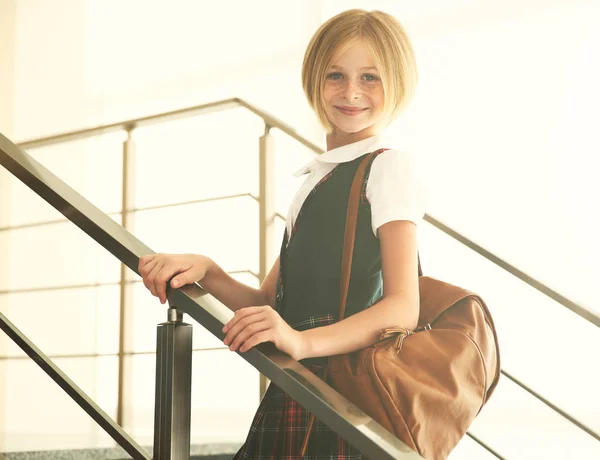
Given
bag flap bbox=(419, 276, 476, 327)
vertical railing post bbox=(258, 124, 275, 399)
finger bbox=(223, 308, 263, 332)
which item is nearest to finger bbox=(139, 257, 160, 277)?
finger bbox=(223, 308, 263, 332)

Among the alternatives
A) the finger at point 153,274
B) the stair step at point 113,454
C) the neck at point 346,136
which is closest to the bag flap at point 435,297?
the neck at point 346,136

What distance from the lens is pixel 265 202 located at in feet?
5.95

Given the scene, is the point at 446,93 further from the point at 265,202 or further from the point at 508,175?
the point at 265,202

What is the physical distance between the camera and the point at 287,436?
80cm

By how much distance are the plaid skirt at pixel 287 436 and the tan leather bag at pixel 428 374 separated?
6 centimetres

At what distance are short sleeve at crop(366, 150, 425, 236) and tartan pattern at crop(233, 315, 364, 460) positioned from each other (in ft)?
0.45

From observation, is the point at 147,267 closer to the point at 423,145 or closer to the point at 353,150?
the point at 353,150

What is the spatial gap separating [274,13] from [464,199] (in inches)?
56.7

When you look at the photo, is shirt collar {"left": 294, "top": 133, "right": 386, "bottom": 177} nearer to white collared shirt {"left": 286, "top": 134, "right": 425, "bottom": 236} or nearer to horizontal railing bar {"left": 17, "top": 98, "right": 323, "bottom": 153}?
white collared shirt {"left": 286, "top": 134, "right": 425, "bottom": 236}

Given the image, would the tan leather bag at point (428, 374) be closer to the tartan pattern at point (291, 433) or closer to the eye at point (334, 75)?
the tartan pattern at point (291, 433)

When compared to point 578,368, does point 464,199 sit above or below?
above

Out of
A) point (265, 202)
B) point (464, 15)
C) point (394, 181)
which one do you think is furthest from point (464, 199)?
point (394, 181)

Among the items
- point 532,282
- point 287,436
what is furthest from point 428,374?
point 532,282

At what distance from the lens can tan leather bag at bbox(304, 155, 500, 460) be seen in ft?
2.32
